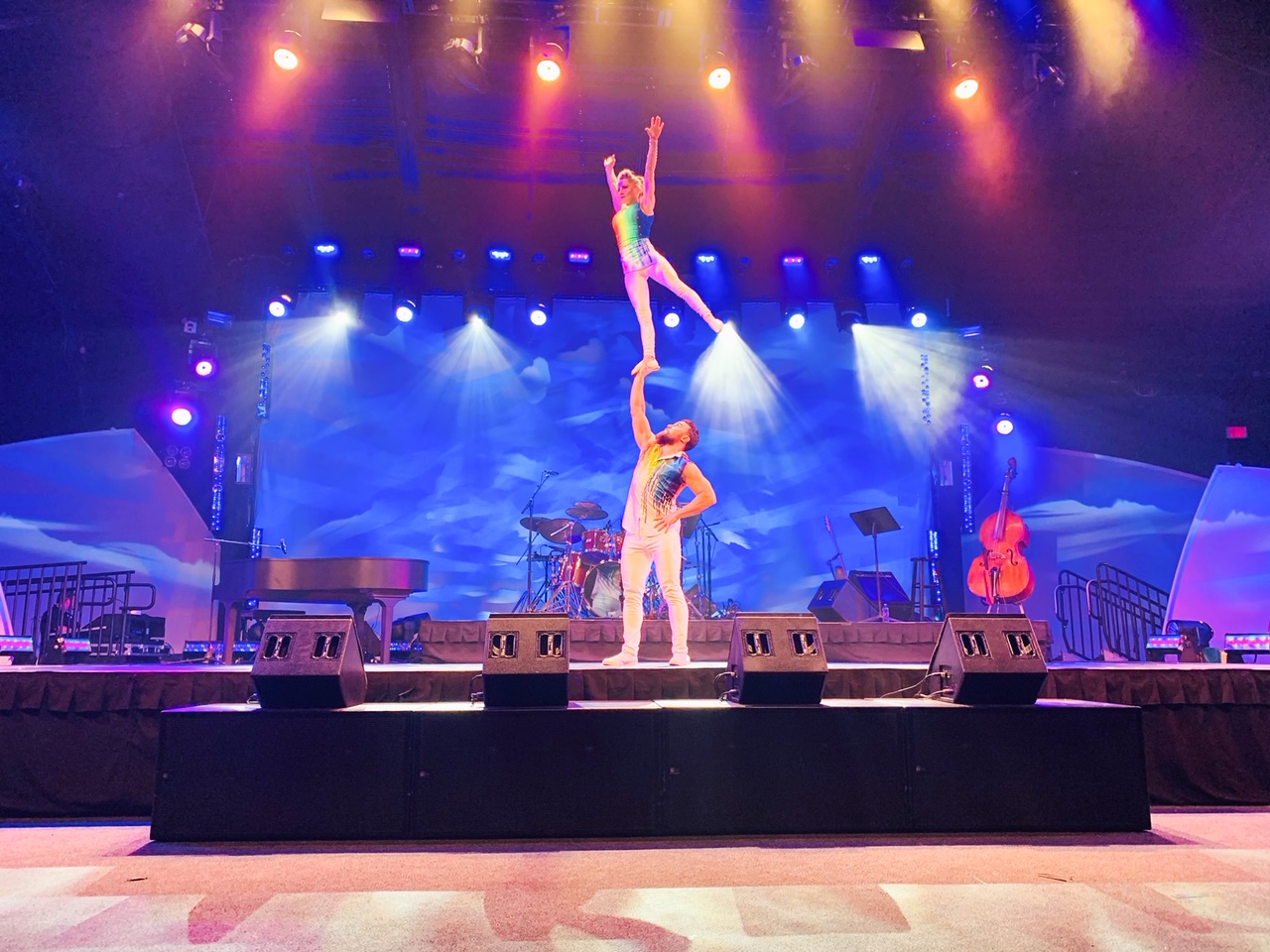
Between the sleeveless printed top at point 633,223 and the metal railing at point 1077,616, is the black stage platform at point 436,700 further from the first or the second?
the metal railing at point 1077,616

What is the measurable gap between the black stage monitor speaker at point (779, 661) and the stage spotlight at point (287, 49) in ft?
24.7

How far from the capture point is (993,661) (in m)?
4.58

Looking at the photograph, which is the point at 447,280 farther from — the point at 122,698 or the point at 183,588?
the point at 122,698

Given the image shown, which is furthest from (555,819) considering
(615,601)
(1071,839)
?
(615,601)

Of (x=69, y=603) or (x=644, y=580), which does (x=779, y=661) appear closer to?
(x=644, y=580)

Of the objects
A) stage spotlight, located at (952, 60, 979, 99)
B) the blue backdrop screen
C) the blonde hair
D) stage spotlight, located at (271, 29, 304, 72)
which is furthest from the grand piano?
stage spotlight, located at (952, 60, 979, 99)

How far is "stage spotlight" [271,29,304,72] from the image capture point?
8.58 metres

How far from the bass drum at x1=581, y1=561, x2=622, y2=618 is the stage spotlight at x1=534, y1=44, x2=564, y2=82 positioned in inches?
221

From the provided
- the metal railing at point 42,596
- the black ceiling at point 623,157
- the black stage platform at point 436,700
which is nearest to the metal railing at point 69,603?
the metal railing at point 42,596

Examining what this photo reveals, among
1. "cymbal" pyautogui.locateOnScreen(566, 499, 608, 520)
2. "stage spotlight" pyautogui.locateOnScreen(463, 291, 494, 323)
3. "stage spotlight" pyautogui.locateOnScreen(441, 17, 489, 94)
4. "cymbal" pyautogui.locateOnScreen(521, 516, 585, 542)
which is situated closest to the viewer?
"stage spotlight" pyautogui.locateOnScreen(441, 17, 489, 94)

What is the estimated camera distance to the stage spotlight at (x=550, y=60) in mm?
8836

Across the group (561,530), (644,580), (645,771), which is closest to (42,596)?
(561,530)

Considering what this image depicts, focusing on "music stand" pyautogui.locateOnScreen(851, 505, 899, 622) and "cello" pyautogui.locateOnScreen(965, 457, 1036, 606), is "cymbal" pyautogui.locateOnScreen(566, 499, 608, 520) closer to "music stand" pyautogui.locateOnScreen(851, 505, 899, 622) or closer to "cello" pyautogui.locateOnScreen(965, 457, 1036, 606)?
"music stand" pyautogui.locateOnScreen(851, 505, 899, 622)

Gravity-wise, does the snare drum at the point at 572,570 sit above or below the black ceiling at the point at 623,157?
below
